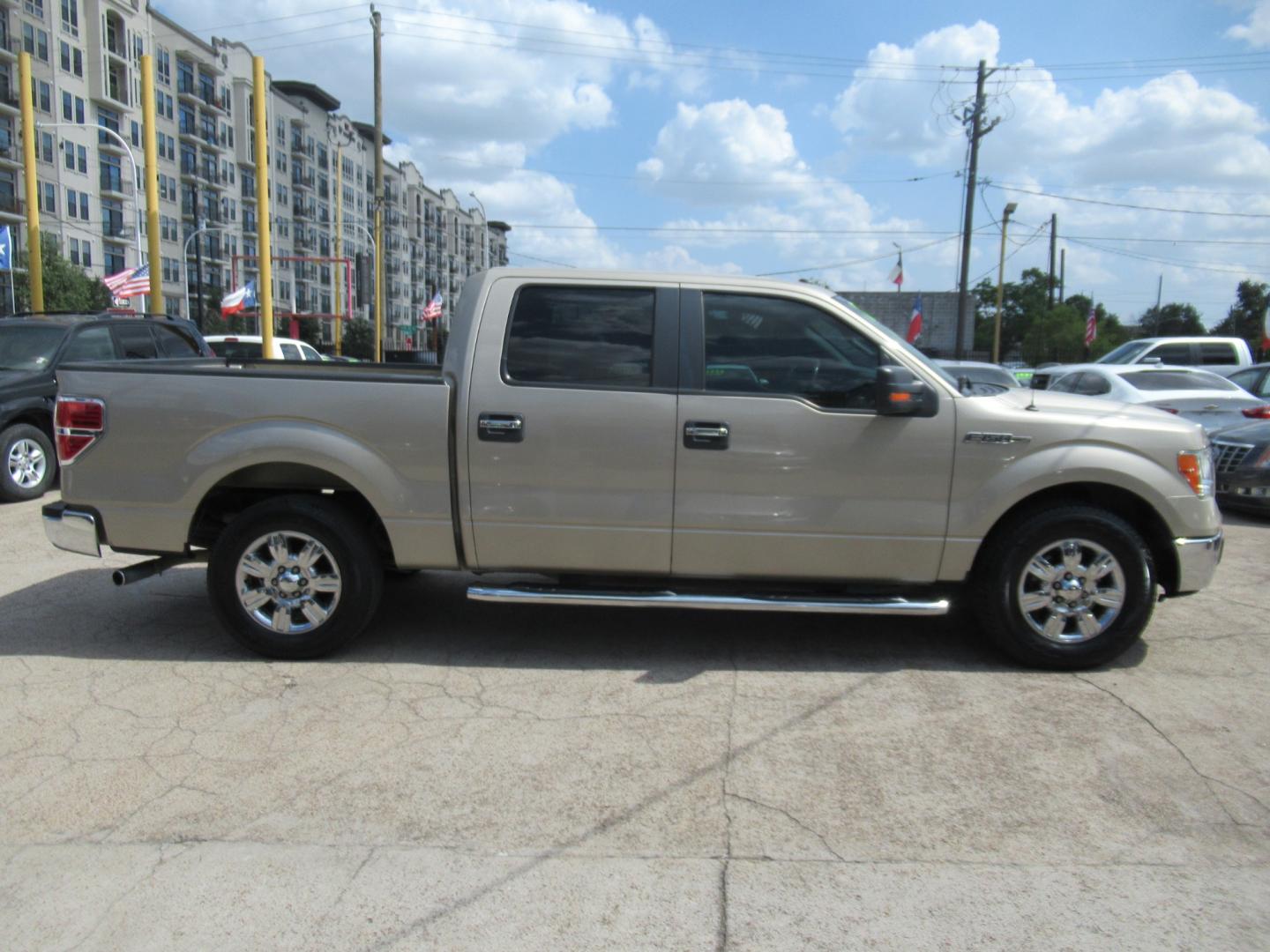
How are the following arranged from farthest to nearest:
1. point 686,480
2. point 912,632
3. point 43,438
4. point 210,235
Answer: point 210,235 < point 43,438 < point 912,632 < point 686,480

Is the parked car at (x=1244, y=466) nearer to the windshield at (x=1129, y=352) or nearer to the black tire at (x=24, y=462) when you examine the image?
the windshield at (x=1129, y=352)

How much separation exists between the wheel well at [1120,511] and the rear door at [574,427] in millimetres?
1786

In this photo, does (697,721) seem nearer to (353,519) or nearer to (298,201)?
(353,519)

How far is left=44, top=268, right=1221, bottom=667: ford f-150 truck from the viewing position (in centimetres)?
455

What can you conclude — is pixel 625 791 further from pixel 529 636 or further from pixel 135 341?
pixel 135 341

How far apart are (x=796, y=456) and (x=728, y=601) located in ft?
2.59

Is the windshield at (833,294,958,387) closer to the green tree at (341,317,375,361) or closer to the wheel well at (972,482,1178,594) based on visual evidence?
the wheel well at (972,482,1178,594)

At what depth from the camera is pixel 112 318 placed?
1005 centimetres

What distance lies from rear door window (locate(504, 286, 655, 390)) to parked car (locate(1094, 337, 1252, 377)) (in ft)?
51.0

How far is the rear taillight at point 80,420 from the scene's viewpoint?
466cm

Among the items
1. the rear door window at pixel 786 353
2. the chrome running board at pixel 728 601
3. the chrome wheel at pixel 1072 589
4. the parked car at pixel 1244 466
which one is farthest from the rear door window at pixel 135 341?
the parked car at pixel 1244 466

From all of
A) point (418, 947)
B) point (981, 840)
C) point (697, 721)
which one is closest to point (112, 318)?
point (697, 721)

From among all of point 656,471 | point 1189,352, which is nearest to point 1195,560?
point 656,471

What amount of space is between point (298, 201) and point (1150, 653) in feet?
302
